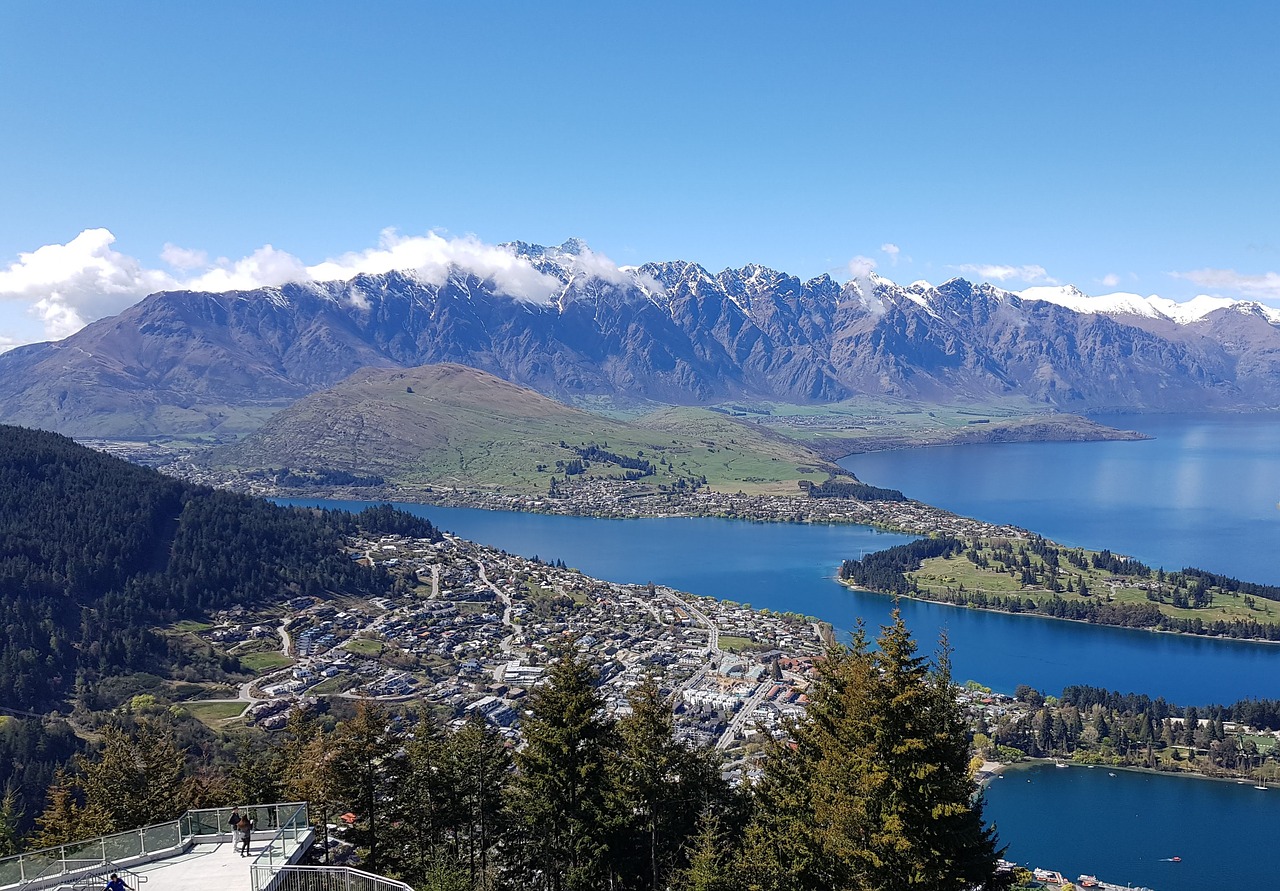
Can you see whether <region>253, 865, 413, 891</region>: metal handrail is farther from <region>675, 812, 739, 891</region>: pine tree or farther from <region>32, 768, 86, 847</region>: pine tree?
<region>32, 768, 86, 847</region>: pine tree

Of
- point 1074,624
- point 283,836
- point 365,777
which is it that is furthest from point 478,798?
point 1074,624

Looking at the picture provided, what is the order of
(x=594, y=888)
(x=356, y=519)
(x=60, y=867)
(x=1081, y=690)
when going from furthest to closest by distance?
1. (x=356, y=519)
2. (x=1081, y=690)
3. (x=594, y=888)
4. (x=60, y=867)

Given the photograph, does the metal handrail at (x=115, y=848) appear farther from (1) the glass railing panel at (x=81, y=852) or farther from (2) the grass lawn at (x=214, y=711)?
(2) the grass lawn at (x=214, y=711)

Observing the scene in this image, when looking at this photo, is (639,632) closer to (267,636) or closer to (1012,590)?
(267,636)

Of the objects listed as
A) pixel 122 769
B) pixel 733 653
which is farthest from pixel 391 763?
pixel 733 653

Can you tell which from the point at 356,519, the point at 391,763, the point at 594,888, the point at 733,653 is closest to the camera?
the point at 594,888
